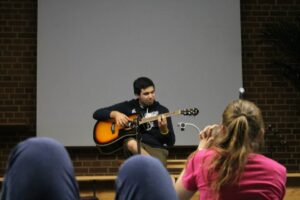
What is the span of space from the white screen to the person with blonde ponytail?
3605 millimetres

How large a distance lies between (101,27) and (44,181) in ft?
14.6

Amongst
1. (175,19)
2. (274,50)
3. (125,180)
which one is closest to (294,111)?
(274,50)

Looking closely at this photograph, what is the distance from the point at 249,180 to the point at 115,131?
2767mm

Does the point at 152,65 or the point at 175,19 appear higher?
the point at 175,19

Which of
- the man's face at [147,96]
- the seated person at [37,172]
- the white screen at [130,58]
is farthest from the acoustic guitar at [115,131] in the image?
the seated person at [37,172]

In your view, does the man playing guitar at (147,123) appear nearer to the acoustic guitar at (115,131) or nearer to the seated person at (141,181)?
the acoustic guitar at (115,131)

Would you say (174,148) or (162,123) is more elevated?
(162,123)

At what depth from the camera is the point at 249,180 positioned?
1.96 meters

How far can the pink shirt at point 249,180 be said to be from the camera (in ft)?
6.39

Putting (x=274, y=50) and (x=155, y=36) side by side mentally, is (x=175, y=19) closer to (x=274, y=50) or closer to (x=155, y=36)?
(x=155, y=36)

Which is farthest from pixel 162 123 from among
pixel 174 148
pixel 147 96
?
pixel 174 148

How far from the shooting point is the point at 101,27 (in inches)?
227

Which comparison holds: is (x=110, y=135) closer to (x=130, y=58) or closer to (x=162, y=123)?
(x=162, y=123)

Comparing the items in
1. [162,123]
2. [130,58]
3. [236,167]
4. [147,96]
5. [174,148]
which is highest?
[130,58]
